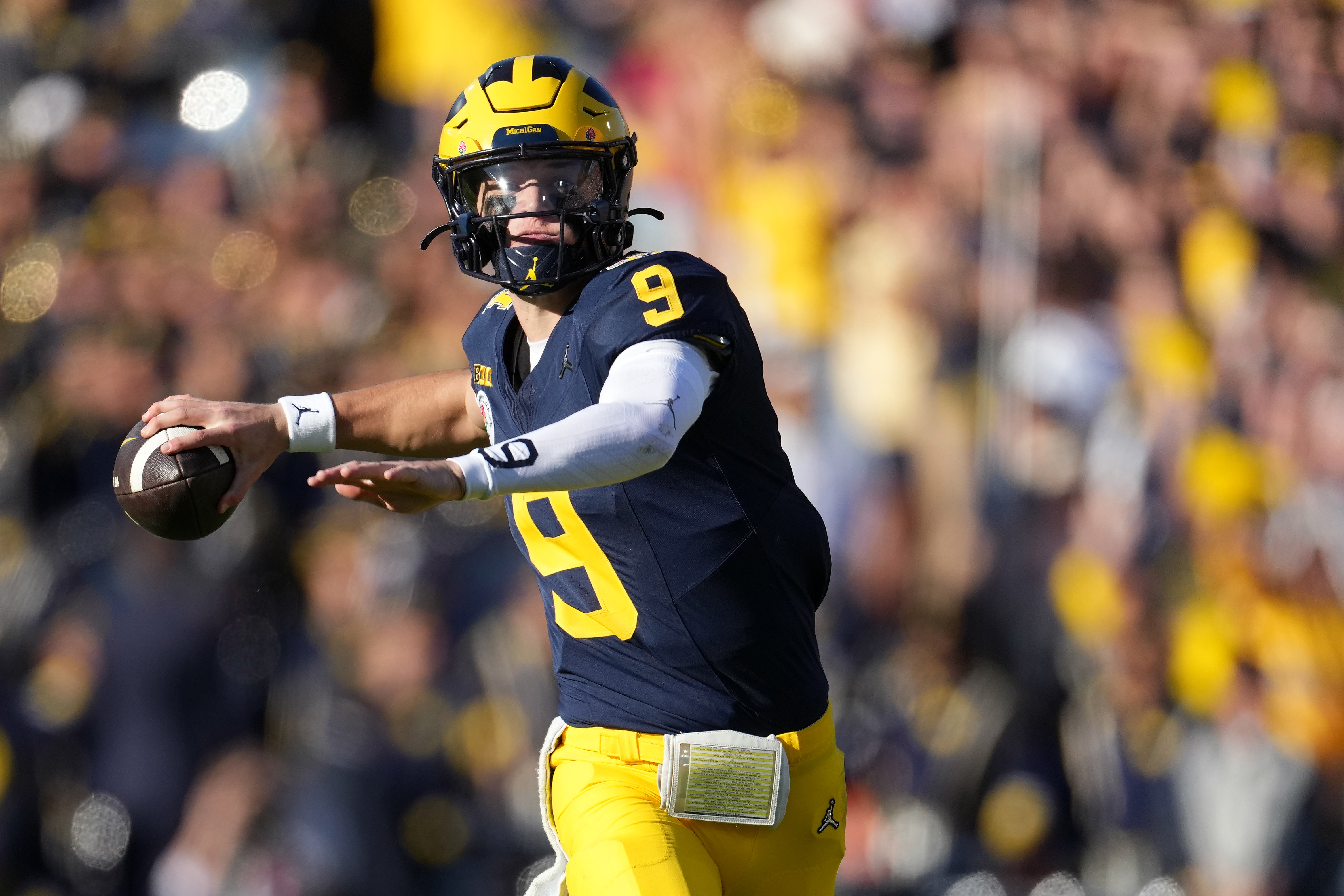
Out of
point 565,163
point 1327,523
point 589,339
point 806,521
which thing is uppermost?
point 565,163

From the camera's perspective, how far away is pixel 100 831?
4836 mm

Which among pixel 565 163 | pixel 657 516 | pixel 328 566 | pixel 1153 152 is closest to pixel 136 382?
pixel 328 566

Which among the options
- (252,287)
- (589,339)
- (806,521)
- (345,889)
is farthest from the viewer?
(252,287)

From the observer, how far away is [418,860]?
4.91 meters

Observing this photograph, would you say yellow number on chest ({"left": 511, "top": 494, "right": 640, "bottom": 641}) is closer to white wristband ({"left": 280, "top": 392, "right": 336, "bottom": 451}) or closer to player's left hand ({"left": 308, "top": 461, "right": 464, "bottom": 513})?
white wristband ({"left": 280, "top": 392, "right": 336, "bottom": 451})

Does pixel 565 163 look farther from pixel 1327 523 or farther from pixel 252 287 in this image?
pixel 1327 523

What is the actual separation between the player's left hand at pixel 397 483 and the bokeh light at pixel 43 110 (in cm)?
409

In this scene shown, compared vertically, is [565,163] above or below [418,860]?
above

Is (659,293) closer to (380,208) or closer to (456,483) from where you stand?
(456,483)

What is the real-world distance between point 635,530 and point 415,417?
793 millimetres

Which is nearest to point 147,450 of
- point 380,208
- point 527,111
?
point 527,111

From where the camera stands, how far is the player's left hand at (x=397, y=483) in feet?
6.35

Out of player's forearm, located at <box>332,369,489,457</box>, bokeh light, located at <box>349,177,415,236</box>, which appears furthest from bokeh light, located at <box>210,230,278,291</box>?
player's forearm, located at <box>332,369,489,457</box>

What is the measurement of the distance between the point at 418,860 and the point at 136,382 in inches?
77.6
